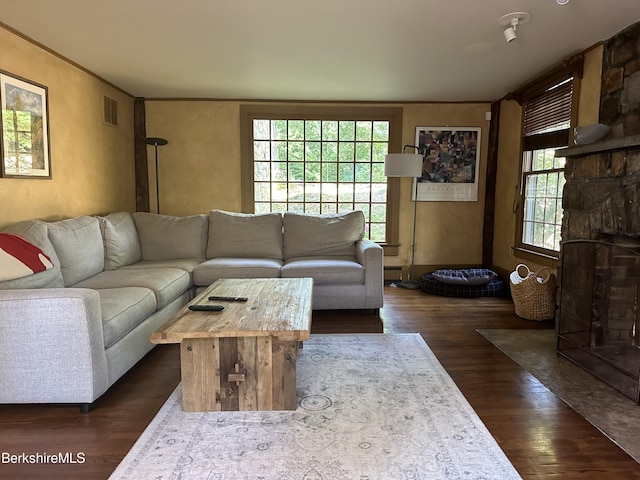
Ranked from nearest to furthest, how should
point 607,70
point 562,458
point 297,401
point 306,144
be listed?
point 562,458 → point 297,401 → point 607,70 → point 306,144

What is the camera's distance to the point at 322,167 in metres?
5.11

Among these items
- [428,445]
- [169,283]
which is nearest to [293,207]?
[169,283]

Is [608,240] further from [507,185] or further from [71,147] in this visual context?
[71,147]

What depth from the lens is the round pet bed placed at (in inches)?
172

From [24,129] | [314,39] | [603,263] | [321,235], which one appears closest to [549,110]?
[603,263]

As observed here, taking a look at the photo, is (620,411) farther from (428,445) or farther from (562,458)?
(428,445)

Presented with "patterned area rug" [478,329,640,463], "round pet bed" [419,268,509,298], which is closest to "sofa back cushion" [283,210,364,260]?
"round pet bed" [419,268,509,298]

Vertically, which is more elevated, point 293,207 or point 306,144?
point 306,144

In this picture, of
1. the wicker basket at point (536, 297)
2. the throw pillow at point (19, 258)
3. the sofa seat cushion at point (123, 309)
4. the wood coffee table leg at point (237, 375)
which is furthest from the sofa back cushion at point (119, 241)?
the wicker basket at point (536, 297)

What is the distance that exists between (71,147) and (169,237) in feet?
3.73

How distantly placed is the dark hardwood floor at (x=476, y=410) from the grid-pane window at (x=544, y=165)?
62.7 inches

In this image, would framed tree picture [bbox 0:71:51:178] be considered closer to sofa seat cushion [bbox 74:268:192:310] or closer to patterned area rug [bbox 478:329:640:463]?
sofa seat cushion [bbox 74:268:192:310]

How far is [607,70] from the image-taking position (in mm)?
3006

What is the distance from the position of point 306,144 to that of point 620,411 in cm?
397
